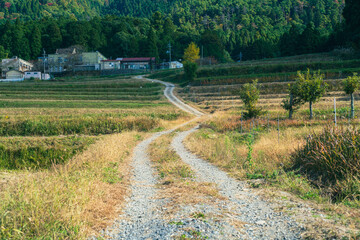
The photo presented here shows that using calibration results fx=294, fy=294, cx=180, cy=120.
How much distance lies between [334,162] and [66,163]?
12.4m

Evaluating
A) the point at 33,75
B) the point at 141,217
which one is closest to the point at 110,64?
the point at 33,75

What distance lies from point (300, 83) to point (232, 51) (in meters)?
109

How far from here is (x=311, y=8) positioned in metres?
192

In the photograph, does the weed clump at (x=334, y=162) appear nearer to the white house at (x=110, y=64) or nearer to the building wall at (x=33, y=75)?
the white house at (x=110, y=64)

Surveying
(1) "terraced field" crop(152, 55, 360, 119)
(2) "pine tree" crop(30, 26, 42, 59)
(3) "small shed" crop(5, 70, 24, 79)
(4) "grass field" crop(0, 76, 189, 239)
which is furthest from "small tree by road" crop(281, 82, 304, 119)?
(2) "pine tree" crop(30, 26, 42, 59)

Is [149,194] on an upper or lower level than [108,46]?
lower

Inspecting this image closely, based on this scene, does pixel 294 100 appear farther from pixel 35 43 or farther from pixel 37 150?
pixel 35 43

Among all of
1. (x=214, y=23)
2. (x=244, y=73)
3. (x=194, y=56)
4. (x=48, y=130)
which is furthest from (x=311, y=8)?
(x=48, y=130)

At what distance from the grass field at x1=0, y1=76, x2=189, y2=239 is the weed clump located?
605cm

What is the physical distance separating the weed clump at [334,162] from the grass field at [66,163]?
6.05 meters

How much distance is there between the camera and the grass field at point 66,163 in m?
5.53

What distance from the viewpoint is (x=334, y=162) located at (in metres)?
9.17

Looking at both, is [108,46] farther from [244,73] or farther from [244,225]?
[244,225]

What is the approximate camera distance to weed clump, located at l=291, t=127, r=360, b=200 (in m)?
7.98
